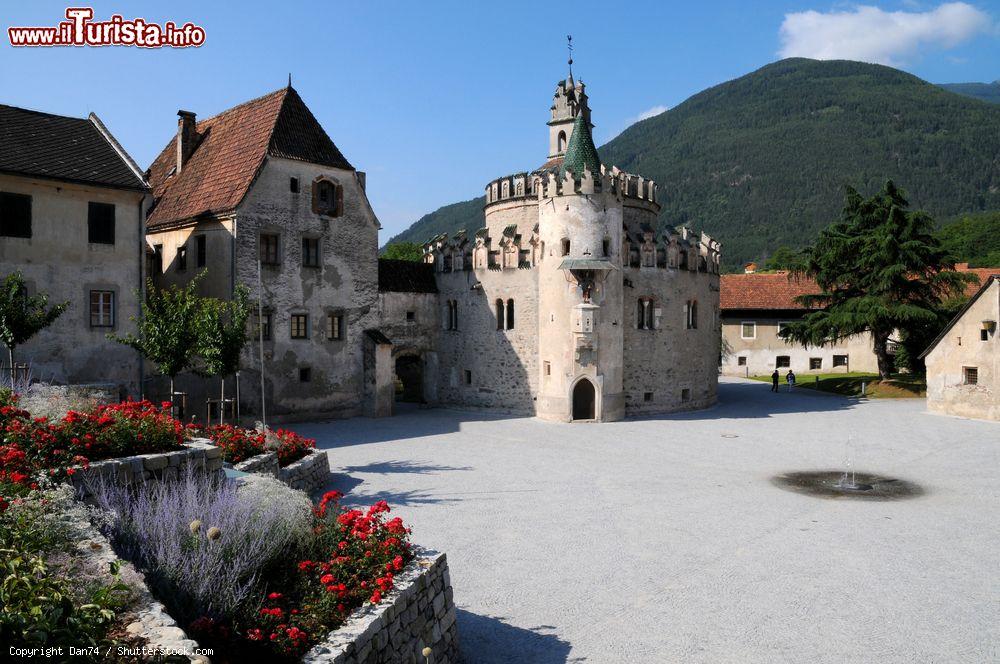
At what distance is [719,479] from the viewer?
20.2 meters

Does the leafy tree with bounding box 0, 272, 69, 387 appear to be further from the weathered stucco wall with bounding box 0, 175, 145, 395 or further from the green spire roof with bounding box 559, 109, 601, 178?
the green spire roof with bounding box 559, 109, 601, 178

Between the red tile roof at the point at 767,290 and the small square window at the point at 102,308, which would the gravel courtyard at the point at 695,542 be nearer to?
the small square window at the point at 102,308

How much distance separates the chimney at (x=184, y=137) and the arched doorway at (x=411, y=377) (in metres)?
14.6

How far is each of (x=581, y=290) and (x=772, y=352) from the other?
99.5ft

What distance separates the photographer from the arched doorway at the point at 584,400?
1328 inches

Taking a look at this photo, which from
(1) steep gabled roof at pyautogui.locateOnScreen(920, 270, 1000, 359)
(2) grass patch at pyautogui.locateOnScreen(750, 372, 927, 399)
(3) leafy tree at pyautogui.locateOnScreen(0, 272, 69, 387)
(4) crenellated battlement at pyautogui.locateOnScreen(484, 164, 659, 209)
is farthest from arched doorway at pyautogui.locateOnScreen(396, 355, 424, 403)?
(2) grass patch at pyautogui.locateOnScreen(750, 372, 927, 399)

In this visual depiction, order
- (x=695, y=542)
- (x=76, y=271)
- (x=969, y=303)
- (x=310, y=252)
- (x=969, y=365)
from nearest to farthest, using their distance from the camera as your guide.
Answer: (x=695, y=542)
(x=76, y=271)
(x=310, y=252)
(x=969, y=303)
(x=969, y=365)

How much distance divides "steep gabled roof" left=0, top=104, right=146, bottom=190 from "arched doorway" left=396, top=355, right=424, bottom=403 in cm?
1708

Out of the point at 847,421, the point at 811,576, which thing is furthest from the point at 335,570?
the point at 847,421

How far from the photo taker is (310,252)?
103 ft

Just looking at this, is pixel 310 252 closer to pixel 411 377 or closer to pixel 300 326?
pixel 300 326

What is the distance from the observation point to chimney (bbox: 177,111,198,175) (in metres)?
33.8

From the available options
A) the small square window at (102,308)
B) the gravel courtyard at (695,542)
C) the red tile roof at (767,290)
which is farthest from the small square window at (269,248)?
the red tile roof at (767,290)

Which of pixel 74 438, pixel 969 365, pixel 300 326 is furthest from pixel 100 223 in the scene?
pixel 969 365
